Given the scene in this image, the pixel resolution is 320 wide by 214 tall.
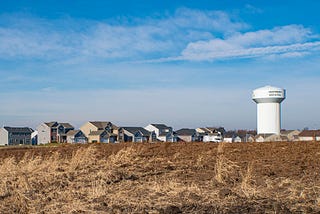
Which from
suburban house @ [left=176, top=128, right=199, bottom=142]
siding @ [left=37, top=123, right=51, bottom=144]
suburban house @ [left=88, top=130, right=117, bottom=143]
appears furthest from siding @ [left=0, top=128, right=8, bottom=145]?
suburban house @ [left=176, top=128, right=199, bottom=142]

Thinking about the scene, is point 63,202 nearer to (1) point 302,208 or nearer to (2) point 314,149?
(1) point 302,208

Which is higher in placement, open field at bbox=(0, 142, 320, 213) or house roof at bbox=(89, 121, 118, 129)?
house roof at bbox=(89, 121, 118, 129)

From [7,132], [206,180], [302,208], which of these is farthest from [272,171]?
[7,132]

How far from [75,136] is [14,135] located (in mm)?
16134

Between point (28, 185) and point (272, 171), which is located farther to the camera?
point (272, 171)

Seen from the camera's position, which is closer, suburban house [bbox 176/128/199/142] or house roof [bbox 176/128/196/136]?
suburban house [bbox 176/128/199/142]

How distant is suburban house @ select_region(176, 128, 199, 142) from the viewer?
313 feet

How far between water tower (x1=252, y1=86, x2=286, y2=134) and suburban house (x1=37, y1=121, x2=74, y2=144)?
49.2 metres

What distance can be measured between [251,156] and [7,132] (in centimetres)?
8134

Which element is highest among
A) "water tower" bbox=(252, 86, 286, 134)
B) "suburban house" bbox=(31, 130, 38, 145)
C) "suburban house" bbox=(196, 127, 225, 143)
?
"water tower" bbox=(252, 86, 286, 134)

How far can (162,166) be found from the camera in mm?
12172

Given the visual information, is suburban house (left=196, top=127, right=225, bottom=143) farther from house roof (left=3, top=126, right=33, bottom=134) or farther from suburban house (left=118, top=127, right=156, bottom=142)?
house roof (left=3, top=126, right=33, bottom=134)

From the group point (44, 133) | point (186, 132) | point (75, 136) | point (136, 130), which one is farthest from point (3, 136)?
point (186, 132)

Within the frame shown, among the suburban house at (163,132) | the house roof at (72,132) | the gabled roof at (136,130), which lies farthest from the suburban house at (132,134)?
the house roof at (72,132)
